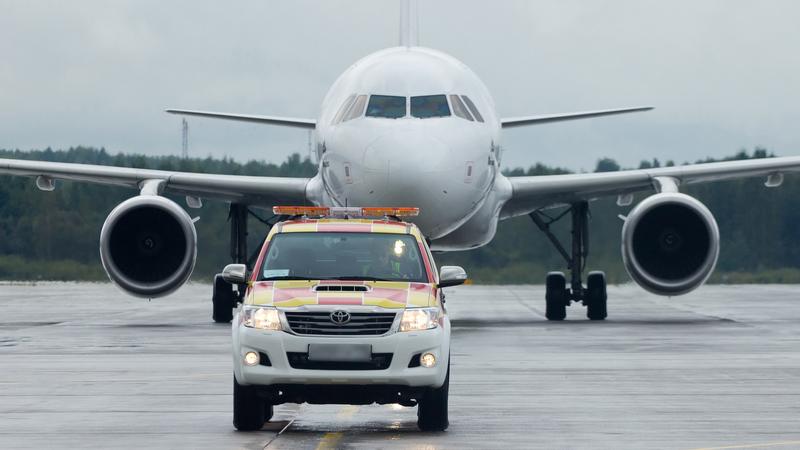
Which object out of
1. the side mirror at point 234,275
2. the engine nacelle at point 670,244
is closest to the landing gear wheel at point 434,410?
the side mirror at point 234,275

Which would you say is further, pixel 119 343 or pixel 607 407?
pixel 119 343

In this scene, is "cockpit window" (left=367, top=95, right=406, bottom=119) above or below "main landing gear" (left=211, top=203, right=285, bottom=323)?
above

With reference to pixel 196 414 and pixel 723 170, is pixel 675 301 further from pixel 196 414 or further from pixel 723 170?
pixel 196 414

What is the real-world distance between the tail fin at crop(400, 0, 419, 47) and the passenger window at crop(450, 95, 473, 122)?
6.91 meters

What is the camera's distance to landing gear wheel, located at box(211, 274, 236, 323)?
24.4m

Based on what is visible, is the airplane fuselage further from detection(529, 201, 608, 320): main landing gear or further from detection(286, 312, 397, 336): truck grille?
detection(286, 312, 397, 336): truck grille

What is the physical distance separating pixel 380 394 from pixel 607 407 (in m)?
2.24

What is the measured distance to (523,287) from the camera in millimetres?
45781

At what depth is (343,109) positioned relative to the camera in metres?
20.8

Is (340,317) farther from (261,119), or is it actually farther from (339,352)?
(261,119)

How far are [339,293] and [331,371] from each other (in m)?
0.65

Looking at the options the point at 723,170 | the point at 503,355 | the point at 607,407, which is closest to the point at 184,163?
the point at 723,170

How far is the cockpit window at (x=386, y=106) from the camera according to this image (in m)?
20.1

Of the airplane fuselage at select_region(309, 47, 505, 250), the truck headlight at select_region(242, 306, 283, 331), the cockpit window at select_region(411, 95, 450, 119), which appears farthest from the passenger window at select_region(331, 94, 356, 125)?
the truck headlight at select_region(242, 306, 283, 331)
